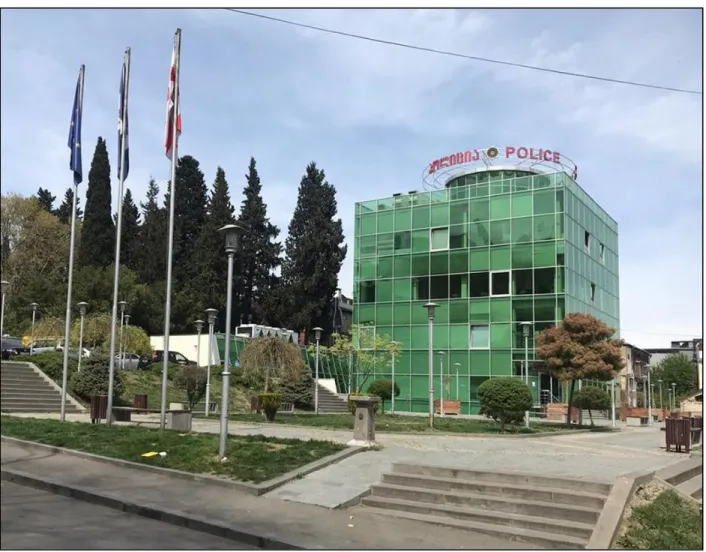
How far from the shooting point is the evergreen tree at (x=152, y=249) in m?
62.9

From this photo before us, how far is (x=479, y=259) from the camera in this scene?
4772 centimetres

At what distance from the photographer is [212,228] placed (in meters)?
61.4

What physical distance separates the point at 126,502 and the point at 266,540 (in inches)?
89.0

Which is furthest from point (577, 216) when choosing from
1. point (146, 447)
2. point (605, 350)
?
point (146, 447)

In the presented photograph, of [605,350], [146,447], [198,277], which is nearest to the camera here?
[146,447]

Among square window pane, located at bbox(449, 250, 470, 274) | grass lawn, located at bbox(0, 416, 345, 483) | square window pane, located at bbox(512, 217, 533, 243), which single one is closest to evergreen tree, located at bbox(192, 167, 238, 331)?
square window pane, located at bbox(449, 250, 470, 274)

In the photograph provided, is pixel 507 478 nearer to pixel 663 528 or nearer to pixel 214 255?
pixel 663 528

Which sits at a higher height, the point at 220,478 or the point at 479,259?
the point at 479,259

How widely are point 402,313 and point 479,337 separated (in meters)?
6.26

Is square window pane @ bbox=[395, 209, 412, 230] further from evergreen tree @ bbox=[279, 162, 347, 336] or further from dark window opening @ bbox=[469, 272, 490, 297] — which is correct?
evergreen tree @ bbox=[279, 162, 347, 336]

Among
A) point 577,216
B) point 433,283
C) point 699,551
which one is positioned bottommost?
point 699,551

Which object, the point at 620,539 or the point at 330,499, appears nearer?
the point at 620,539

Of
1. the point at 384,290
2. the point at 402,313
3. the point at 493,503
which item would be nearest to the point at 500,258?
the point at 402,313

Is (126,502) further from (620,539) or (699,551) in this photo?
(699,551)
